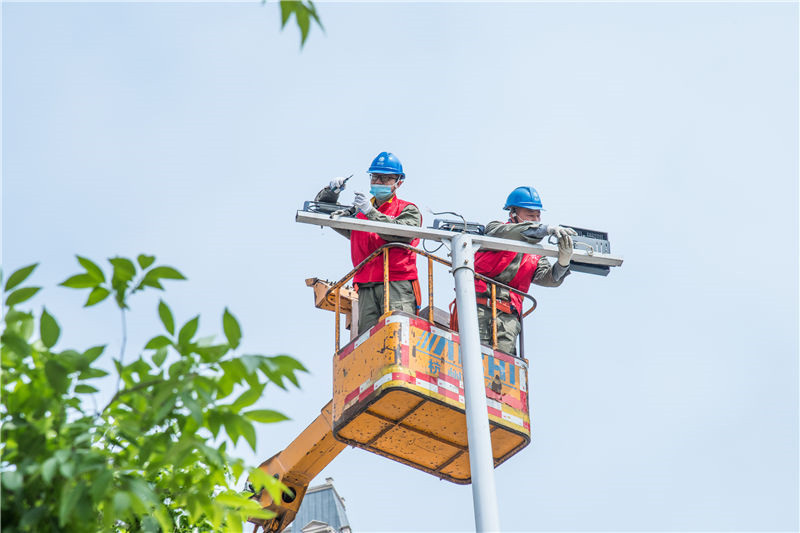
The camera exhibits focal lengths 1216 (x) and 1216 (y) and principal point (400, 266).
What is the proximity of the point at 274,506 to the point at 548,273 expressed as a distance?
14.8ft

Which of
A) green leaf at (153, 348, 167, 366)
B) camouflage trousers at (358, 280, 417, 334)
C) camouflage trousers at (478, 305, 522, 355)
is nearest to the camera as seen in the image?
green leaf at (153, 348, 167, 366)

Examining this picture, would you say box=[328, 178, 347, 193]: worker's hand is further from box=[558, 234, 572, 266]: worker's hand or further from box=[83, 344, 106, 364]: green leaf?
box=[83, 344, 106, 364]: green leaf

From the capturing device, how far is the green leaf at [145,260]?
4.98 m

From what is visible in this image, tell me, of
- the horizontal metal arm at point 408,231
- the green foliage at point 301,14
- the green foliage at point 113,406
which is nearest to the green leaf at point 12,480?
the green foliage at point 113,406

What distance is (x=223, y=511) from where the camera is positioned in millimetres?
5480

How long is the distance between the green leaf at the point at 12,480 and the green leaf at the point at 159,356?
2.47 ft

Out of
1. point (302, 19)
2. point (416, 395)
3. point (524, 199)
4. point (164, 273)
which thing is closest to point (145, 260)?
point (164, 273)

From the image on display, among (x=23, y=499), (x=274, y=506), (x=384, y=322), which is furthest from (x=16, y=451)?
(x=274, y=506)

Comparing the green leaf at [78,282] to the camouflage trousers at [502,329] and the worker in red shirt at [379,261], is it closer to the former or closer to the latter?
the worker in red shirt at [379,261]

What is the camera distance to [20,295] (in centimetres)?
498

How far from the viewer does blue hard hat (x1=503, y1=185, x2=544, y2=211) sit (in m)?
13.0

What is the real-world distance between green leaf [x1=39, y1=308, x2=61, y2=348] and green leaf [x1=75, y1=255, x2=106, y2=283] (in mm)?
249

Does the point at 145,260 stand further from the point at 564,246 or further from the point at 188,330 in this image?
the point at 564,246

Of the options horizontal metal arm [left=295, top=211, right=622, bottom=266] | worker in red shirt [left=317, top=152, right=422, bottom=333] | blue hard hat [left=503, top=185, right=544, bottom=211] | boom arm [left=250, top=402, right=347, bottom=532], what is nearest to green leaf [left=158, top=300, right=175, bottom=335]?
horizontal metal arm [left=295, top=211, right=622, bottom=266]
